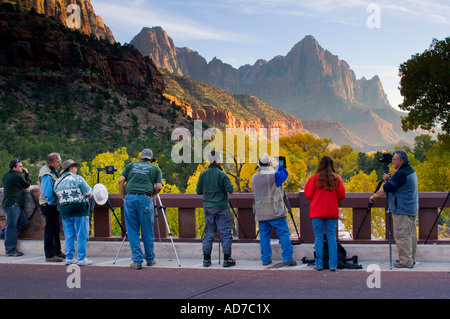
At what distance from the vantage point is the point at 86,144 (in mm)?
53531

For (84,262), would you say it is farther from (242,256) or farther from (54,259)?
(242,256)

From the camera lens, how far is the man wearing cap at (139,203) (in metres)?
7.63

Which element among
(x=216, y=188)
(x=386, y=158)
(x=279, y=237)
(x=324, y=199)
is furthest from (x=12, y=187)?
(x=386, y=158)

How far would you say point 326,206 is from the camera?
7.27 meters

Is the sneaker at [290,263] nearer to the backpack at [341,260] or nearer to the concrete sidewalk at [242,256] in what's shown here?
the concrete sidewalk at [242,256]

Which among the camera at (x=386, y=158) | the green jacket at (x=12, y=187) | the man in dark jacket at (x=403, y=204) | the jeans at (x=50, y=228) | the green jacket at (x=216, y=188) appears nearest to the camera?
the man in dark jacket at (x=403, y=204)

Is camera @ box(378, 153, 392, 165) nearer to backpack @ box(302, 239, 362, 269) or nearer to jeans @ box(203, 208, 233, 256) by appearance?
backpack @ box(302, 239, 362, 269)

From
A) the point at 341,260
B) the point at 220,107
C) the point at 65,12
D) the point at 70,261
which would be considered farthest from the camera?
the point at 65,12

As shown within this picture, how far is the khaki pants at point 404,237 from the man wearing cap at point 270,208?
163 cm

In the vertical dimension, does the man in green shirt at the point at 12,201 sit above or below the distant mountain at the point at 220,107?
below

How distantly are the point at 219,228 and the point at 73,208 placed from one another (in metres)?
2.48

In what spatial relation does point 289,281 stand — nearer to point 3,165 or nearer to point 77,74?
point 3,165

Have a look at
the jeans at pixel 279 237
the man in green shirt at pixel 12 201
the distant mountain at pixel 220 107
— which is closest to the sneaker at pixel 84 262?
the man in green shirt at pixel 12 201
